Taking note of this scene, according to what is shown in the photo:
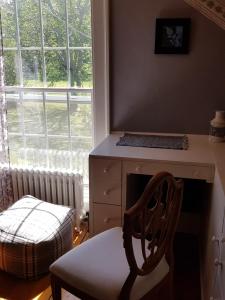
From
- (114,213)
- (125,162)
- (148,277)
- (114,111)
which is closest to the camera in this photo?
(148,277)

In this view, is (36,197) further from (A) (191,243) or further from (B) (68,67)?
(A) (191,243)

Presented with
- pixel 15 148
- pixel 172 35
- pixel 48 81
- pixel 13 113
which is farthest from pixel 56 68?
pixel 172 35

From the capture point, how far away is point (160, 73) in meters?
2.13

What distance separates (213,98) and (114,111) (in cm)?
66

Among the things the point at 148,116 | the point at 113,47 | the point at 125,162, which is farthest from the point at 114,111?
the point at 125,162

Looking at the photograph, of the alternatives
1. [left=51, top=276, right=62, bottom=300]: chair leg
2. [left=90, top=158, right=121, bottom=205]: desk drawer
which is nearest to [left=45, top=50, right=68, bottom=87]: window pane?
[left=90, top=158, right=121, bottom=205]: desk drawer

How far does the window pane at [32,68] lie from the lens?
7.71ft

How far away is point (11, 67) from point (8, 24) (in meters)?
0.30

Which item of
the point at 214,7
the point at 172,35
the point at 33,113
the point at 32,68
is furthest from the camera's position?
the point at 33,113

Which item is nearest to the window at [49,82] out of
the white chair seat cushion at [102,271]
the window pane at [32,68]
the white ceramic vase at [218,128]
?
the window pane at [32,68]

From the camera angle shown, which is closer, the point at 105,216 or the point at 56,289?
the point at 56,289

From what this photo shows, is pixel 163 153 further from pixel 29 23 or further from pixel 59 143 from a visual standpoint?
pixel 29 23

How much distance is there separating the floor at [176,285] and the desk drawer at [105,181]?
1.91ft

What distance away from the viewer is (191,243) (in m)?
2.33
